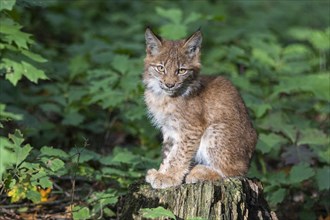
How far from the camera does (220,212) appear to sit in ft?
17.1

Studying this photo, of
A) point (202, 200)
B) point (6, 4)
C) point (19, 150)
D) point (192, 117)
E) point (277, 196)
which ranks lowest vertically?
point (202, 200)

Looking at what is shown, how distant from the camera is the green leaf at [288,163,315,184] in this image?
21.9ft

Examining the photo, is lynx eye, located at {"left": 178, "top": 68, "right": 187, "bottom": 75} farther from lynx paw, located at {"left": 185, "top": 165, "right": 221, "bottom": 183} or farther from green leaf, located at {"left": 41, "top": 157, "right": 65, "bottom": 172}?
green leaf, located at {"left": 41, "top": 157, "right": 65, "bottom": 172}

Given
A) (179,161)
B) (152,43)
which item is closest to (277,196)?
(179,161)

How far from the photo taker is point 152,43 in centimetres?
628

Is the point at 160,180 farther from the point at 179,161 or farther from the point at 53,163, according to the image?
the point at 53,163

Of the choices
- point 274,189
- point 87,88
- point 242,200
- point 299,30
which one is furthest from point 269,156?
point 299,30

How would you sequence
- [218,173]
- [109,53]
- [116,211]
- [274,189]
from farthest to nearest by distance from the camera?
1. [109,53]
2. [274,189]
3. [116,211]
4. [218,173]

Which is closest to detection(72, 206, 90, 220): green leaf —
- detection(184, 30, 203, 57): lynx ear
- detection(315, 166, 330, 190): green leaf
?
detection(184, 30, 203, 57): lynx ear

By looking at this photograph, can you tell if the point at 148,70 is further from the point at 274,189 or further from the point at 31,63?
the point at 274,189

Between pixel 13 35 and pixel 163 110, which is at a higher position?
pixel 13 35

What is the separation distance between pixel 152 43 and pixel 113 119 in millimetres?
2712

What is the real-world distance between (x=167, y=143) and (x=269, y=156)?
282cm

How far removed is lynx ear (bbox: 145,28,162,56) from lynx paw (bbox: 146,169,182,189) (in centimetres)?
123
